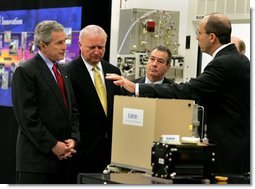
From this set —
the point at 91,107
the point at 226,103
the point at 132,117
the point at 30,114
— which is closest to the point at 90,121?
the point at 91,107

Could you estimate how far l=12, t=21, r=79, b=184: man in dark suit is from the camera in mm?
2961

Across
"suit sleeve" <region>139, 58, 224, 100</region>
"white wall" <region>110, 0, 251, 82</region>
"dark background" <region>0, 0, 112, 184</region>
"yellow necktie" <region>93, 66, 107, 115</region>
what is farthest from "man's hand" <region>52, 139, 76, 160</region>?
"white wall" <region>110, 0, 251, 82</region>

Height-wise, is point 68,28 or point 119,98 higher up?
point 68,28

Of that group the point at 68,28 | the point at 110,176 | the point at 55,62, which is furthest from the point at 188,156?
the point at 68,28

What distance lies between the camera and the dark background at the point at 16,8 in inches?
165

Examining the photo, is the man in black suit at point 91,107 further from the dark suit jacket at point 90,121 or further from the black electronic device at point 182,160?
the black electronic device at point 182,160

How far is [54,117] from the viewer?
3014mm

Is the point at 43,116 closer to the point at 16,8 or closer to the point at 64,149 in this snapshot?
the point at 64,149

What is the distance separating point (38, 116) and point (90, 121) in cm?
40

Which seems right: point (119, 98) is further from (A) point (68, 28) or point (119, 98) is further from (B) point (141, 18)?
(B) point (141, 18)

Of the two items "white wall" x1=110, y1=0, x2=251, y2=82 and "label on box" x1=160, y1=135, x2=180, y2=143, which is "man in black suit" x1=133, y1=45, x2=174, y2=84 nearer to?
"white wall" x1=110, y1=0, x2=251, y2=82

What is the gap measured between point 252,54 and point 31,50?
5.95ft

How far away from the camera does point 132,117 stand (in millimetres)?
2771

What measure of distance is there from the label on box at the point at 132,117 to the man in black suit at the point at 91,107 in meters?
0.52
